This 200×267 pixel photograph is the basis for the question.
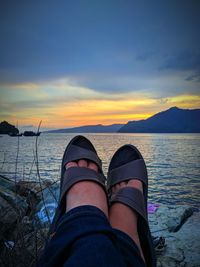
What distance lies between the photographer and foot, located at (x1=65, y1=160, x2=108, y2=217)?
154 centimetres

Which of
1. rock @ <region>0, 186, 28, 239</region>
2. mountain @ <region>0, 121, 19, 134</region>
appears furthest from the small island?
rock @ <region>0, 186, 28, 239</region>

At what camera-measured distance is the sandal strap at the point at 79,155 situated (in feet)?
8.08

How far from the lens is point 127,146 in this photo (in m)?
2.82

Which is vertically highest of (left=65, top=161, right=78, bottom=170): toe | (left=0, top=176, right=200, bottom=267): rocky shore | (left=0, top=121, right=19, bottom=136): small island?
(left=0, top=121, right=19, bottom=136): small island

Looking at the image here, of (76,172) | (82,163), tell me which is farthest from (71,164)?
(76,172)

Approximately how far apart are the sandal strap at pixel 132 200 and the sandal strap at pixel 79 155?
1.76 ft

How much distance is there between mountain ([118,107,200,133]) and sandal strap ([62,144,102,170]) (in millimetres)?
158001

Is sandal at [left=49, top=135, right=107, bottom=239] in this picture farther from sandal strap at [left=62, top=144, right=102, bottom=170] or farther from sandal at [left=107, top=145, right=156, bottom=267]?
sandal at [left=107, top=145, right=156, bottom=267]

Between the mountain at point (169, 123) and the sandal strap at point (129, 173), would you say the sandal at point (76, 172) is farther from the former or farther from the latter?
the mountain at point (169, 123)

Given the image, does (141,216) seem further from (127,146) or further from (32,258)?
(127,146)

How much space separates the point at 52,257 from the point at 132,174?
152 centimetres

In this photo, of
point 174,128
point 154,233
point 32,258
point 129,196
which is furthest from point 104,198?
point 174,128

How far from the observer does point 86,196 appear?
5.42ft

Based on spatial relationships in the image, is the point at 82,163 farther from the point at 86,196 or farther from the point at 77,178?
the point at 86,196
